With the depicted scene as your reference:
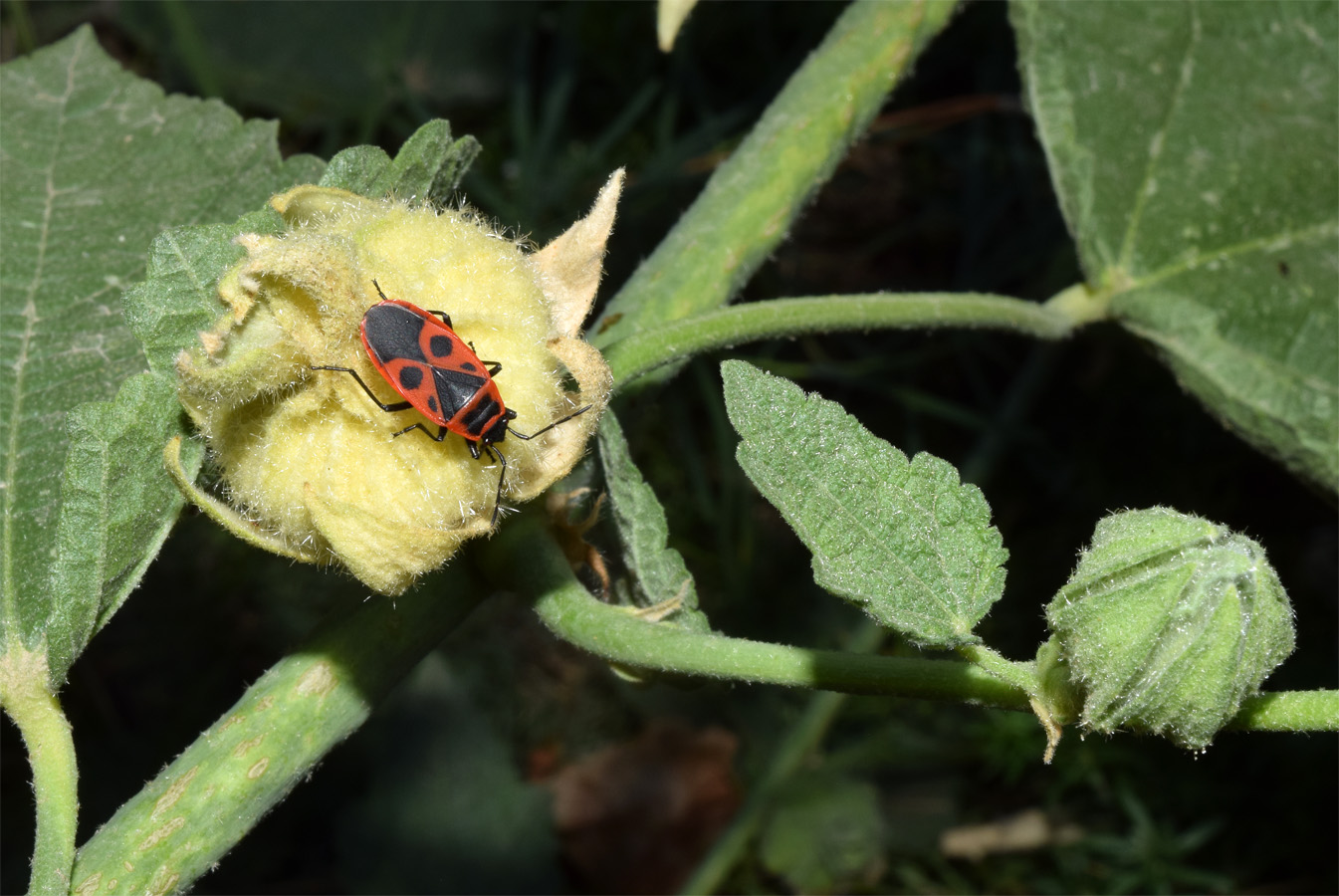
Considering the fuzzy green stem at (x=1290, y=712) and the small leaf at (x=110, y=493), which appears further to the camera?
the small leaf at (x=110, y=493)

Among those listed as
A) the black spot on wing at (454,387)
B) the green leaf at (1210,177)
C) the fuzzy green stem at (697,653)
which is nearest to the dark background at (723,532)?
the green leaf at (1210,177)

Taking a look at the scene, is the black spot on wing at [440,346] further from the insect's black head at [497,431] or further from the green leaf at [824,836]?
the green leaf at [824,836]

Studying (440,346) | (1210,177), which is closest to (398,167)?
(440,346)

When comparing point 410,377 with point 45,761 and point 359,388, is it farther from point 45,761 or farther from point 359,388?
point 45,761

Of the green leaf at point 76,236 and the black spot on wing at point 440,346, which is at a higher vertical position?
the black spot on wing at point 440,346

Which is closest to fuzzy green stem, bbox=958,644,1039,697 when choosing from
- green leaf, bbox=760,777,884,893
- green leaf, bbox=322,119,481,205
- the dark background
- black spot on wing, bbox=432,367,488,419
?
black spot on wing, bbox=432,367,488,419

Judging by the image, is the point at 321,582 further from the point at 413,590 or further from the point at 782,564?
the point at 413,590
